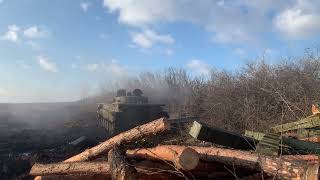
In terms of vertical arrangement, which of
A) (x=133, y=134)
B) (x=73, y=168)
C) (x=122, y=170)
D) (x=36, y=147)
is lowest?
(x=36, y=147)

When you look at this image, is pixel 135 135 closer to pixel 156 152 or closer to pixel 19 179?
pixel 156 152

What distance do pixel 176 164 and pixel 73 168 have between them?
206 centimetres

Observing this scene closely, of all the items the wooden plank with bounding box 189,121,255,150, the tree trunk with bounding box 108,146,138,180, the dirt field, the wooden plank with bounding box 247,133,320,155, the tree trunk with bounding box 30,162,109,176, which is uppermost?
the wooden plank with bounding box 189,121,255,150

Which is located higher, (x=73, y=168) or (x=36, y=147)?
(x=73, y=168)

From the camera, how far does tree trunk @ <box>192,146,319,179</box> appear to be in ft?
17.3

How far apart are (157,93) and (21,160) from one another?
2976 cm

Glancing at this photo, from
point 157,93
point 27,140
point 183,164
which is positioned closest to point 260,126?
A: point 183,164

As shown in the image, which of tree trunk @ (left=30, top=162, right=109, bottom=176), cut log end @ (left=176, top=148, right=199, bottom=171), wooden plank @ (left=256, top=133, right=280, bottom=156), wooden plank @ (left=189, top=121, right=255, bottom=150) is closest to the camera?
cut log end @ (left=176, top=148, right=199, bottom=171)

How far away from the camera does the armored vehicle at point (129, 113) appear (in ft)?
72.1

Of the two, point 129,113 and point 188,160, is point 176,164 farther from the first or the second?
point 129,113

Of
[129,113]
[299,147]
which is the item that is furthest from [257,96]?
[299,147]

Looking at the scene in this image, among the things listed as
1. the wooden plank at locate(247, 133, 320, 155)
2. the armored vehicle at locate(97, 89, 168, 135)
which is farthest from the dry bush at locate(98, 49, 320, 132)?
the wooden plank at locate(247, 133, 320, 155)

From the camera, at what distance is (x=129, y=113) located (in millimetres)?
22469

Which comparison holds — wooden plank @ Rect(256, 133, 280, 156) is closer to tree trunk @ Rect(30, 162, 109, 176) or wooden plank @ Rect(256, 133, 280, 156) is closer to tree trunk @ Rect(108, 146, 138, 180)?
tree trunk @ Rect(108, 146, 138, 180)
